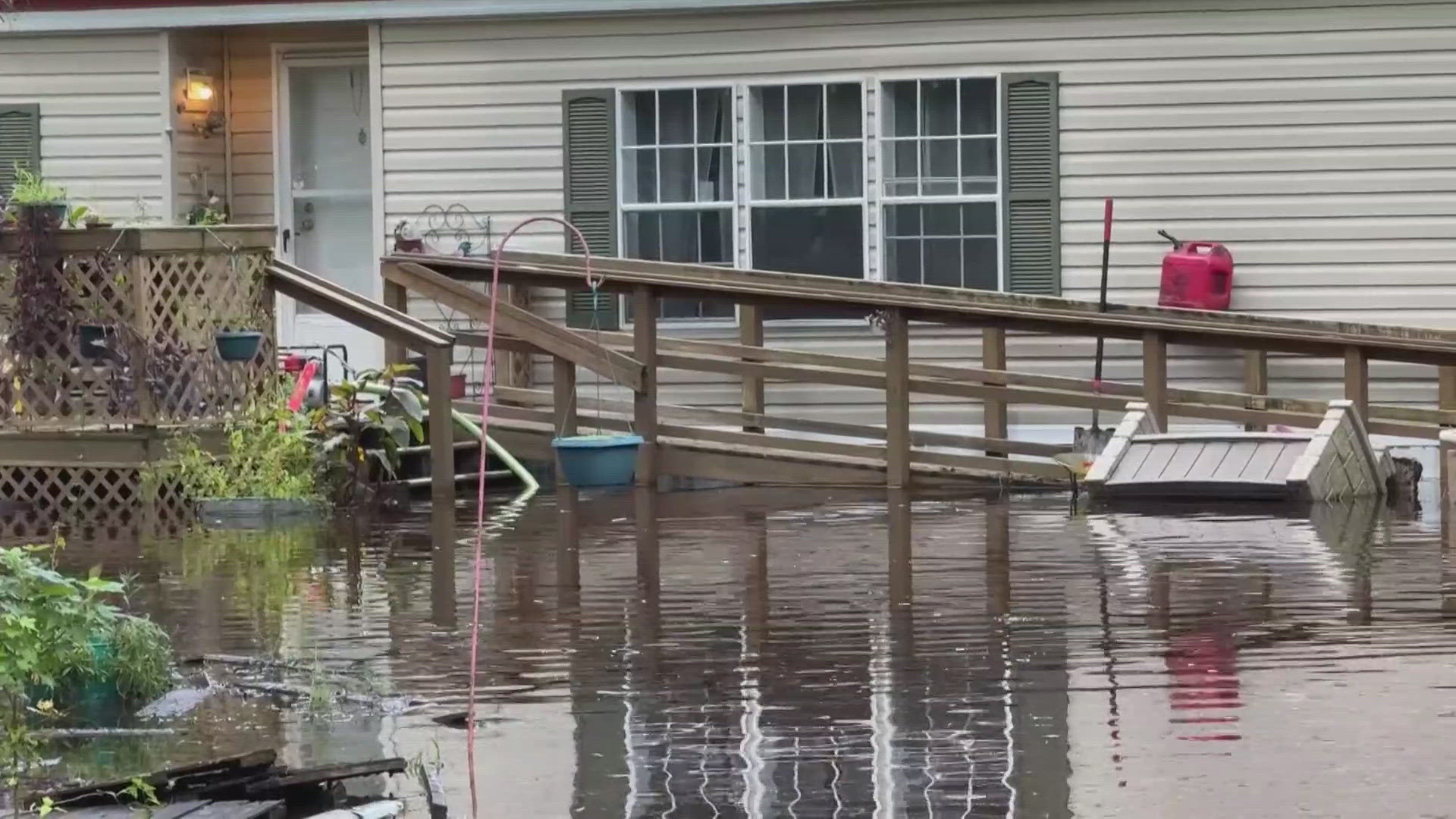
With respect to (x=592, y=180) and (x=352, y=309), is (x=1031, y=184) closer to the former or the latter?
(x=592, y=180)

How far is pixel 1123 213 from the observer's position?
14875 mm

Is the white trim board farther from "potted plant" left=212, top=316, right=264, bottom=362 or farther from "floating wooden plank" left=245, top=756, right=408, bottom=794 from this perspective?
"floating wooden plank" left=245, top=756, right=408, bottom=794

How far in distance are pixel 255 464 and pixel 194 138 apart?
413 cm

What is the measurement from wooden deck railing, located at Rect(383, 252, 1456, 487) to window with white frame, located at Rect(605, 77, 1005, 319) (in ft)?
2.03

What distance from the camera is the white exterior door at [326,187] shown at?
54.7 feet

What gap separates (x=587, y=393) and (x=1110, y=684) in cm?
830

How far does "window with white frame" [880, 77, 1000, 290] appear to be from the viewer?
594 inches

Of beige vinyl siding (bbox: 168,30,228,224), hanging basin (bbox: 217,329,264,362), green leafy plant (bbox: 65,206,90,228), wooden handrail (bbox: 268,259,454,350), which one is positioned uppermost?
beige vinyl siding (bbox: 168,30,228,224)

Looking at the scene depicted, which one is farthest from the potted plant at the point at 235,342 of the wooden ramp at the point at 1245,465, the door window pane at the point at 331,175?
the wooden ramp at the point at 1245,465

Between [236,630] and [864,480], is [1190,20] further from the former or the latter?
[236,630]

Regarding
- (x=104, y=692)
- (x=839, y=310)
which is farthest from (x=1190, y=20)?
(x=104, y=692)

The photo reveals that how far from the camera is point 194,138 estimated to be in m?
16.5

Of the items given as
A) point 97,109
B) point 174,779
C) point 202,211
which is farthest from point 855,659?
point 97,109

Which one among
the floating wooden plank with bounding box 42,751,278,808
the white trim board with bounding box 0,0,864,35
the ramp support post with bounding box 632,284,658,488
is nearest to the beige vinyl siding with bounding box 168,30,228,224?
the white trim board with bounding box 0,0,864,35
